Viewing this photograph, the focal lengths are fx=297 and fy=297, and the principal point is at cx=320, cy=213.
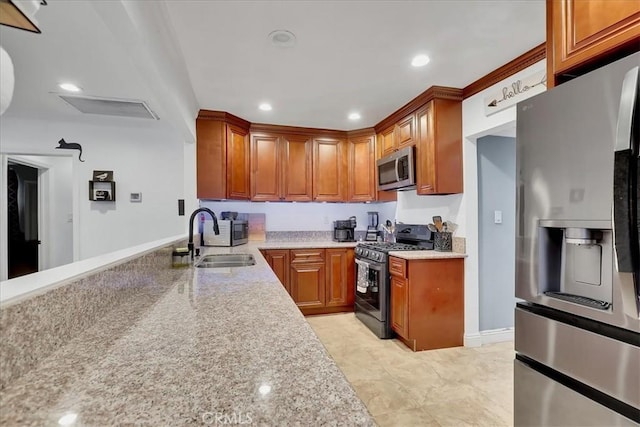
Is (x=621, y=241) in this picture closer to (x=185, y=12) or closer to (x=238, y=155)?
(x=185, y=12)

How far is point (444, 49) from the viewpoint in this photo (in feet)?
6.72

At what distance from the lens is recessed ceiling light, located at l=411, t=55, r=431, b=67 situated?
216 cm

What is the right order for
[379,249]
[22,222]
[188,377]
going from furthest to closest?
[22,222] < [379,249] < [188,377]

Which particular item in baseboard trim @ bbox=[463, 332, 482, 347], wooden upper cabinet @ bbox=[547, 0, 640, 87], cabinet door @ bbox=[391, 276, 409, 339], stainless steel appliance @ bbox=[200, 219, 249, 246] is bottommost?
baseboard trim @ bbox=[463, 332, 482, 347]

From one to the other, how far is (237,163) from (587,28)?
305cm

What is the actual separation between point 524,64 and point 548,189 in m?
1.51

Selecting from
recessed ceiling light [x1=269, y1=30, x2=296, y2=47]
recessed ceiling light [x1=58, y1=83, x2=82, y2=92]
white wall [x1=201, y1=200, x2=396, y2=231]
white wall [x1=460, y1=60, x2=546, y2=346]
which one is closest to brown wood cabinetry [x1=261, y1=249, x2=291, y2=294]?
white wall [x1=201, y1=200, x2=396, y2=231]

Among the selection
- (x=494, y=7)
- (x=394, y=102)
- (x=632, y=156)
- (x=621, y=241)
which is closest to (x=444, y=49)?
(x=494, y=7)

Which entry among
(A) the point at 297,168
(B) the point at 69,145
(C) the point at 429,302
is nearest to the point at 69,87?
(B) the point at 69,145

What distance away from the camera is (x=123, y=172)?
11.4ft

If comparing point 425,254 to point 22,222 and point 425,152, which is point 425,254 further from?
point 22,222

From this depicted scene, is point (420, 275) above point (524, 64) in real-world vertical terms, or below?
below

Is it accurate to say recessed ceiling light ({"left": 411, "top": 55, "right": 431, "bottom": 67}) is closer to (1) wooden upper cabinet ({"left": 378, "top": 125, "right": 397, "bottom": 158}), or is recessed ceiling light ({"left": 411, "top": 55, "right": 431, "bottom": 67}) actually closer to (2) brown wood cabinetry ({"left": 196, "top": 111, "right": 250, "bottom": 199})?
(1) wooden upper cabinet ({"left": 378, "top": 125, "right": 397, "bottom": 158})

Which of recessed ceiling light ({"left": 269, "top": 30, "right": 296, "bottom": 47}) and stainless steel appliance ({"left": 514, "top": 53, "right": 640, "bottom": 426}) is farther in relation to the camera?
recessed ceiling light ({"left": 269, "top": 30, "right": 296, "bottom": 47})
